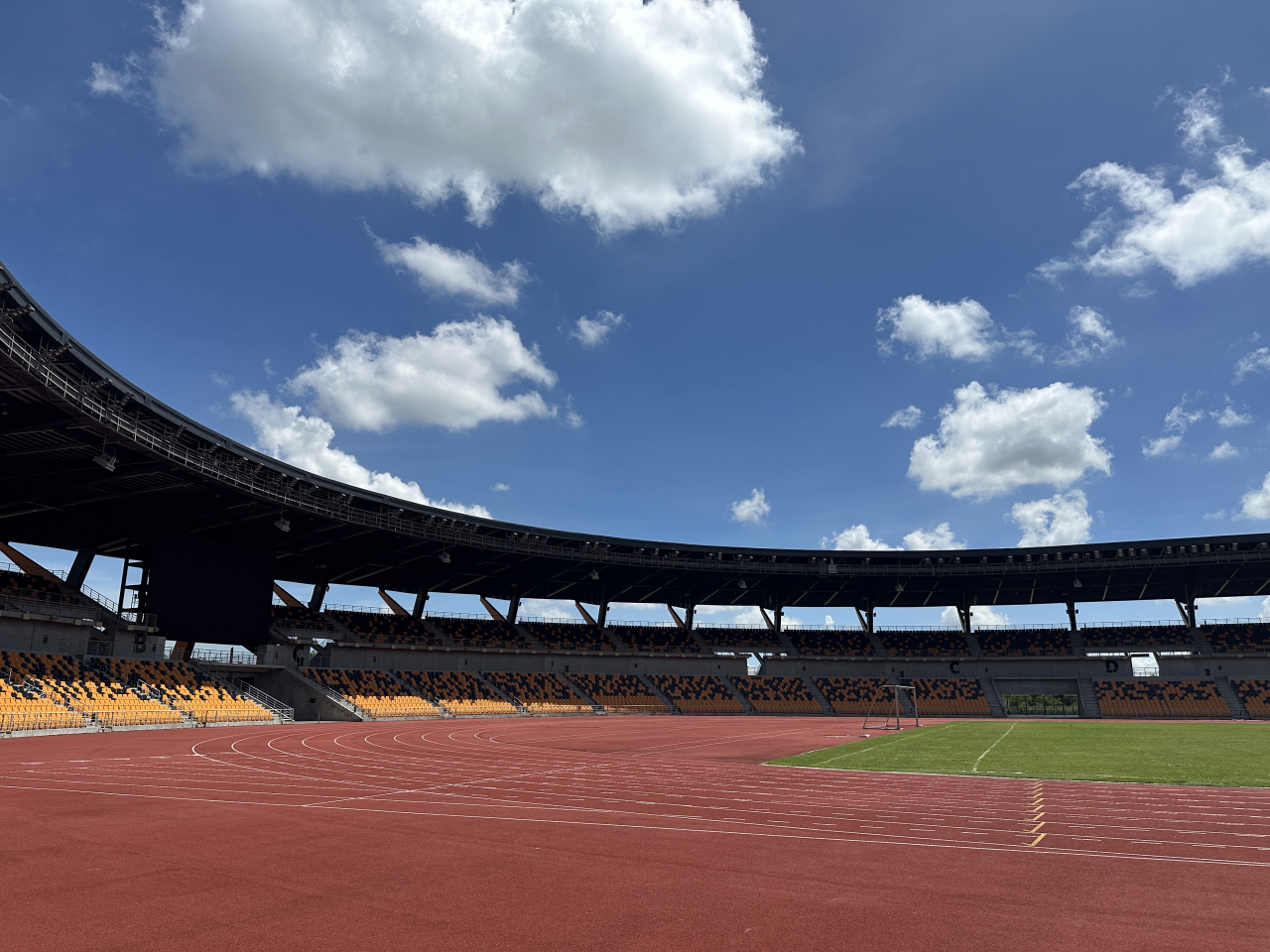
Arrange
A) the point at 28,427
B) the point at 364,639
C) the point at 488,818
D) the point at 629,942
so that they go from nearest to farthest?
1. the point at 629,942
2. the point at 488,818
3. the point at 28,427
4. the point at 364,639

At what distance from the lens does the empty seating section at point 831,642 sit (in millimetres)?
77875

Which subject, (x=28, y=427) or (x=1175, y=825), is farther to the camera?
(x=28, y=427)

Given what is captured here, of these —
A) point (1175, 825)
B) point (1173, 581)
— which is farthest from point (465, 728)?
point (1173, 581)

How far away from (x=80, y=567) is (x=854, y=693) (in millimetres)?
61255

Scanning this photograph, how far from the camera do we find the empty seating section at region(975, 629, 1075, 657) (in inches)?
2854

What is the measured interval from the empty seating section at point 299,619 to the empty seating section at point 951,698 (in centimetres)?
4788

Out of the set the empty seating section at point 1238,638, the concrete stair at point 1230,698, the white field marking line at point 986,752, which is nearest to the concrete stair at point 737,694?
the white field marking line at point 986,752

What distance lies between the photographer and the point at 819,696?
72.1 m

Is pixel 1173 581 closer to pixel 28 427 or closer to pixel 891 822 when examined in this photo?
pixel 891 822

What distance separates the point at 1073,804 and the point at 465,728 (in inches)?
1337

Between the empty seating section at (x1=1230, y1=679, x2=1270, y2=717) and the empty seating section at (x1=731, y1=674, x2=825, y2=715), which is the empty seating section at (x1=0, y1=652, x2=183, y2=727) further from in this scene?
the empty seating section at (x1=1230, y1=679, x2=1270, y2=717)

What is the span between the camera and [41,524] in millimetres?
47406

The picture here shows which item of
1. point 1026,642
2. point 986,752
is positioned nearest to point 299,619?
point 986,752

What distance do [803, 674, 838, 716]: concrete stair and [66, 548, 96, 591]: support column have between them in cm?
5745
